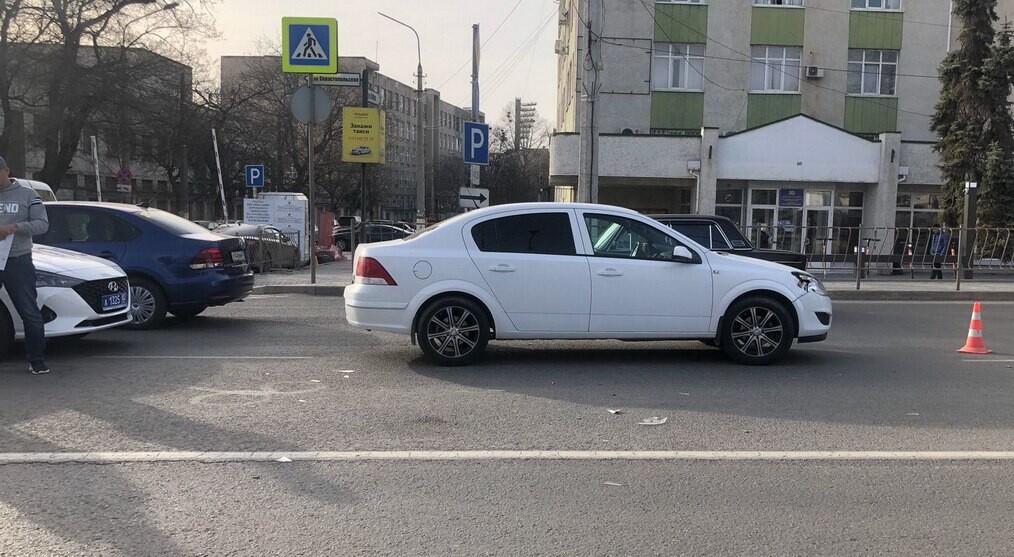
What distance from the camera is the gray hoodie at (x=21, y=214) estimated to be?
21.5ft

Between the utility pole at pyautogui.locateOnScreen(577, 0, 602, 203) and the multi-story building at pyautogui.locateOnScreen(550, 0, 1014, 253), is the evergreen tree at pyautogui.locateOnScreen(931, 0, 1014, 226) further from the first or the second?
the utility pole at pyautogui.locateOnScreen(577, 0, 602, 203)

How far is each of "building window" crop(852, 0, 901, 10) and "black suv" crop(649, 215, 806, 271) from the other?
22121 mm

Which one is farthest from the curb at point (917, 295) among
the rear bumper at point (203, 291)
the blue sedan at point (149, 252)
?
the blue sedan at point (149, 252)

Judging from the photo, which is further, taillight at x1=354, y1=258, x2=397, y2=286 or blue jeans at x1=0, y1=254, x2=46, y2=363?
taillight at x1=354, y1=258, x2=397, y2=286

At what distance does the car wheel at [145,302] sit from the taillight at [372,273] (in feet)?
12.3

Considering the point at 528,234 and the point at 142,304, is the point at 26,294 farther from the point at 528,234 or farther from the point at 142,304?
the point at 528,234

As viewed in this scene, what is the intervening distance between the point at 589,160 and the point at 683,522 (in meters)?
15.9

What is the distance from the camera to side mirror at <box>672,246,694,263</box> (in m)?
7.50

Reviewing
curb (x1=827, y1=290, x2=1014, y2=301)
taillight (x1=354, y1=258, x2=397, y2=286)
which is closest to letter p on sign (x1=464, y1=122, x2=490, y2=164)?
curb (x1=827, y1=290, x2=1014, y2=301)

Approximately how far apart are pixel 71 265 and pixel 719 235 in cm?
885

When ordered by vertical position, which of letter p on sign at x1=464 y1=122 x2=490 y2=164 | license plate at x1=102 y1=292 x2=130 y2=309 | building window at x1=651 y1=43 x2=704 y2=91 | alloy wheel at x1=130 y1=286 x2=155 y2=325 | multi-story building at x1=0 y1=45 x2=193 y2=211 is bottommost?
alloy wheel at x1=130 y1=286 x2=155 y2=325

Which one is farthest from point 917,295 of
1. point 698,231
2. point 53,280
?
point 53,280

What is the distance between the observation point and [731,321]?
770 centimetres

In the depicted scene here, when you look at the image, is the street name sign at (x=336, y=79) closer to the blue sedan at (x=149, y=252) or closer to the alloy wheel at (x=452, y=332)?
the blue sedan at (x=149, y=252)
